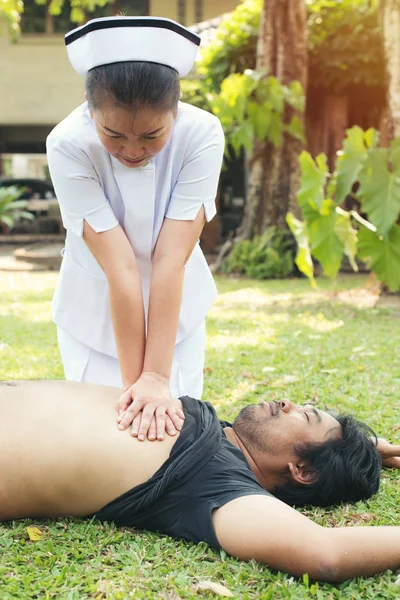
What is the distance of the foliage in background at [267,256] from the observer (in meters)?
9.41

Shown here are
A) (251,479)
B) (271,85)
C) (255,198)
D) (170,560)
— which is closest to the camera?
(170,560)

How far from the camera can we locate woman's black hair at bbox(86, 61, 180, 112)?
203 centimetres

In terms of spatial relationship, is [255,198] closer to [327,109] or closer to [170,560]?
[327,109]

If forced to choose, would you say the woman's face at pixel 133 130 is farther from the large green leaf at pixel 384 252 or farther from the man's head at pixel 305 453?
the large green leaf at pixel 384 252

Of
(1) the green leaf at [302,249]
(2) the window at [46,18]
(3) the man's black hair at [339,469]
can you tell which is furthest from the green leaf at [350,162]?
(2) the window at [46,18]

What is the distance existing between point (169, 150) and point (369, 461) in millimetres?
1202

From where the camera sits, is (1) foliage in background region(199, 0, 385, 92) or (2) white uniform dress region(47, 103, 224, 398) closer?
(2) white uniform dress region(47, 103, 224, 398)

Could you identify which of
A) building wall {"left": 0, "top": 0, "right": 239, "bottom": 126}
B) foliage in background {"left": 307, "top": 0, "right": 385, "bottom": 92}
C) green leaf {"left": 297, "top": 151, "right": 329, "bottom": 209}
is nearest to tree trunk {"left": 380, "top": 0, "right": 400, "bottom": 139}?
green leaf {"left": 297, "top": 151, "right": 329, "bottom": 209}

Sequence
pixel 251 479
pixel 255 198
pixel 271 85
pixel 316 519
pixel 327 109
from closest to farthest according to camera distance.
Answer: pixel 251 479 < pixel 316 519 < pixel 271 85 < pixel 255 198 < pixel 327 109

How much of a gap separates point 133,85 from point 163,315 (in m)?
0.77

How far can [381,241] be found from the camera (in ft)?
19.9

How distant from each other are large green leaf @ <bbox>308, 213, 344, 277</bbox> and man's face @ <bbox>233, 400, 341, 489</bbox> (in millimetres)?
4057

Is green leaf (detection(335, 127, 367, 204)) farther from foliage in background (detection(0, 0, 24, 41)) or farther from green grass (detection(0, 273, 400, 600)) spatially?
foliage in background (detection(0, 0, 24, 41))

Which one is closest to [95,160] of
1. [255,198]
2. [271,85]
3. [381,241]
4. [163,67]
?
[163,67]
